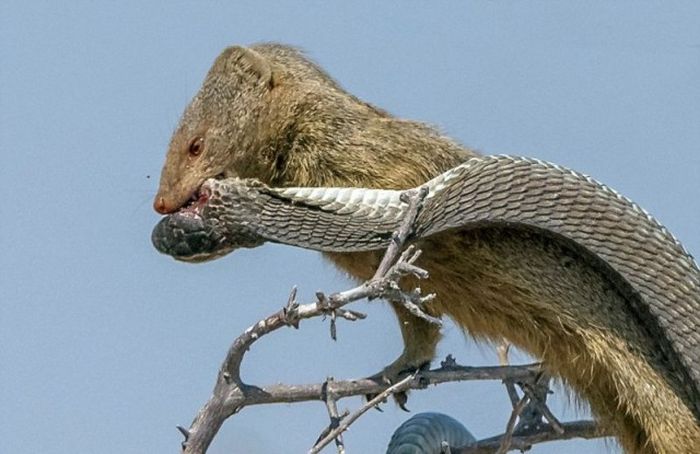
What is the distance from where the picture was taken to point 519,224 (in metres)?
8.26

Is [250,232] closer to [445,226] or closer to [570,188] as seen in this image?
[445,226]

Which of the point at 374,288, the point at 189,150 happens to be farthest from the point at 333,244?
the point at 189,150

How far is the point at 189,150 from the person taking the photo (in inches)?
374

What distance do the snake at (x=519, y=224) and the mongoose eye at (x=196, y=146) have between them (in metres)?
1.08

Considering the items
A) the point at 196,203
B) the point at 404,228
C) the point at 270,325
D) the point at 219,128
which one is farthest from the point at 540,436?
the point at 219,128

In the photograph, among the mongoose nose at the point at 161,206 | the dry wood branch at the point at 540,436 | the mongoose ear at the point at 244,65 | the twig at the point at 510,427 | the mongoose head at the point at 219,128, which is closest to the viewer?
the twig at the point at 510,427

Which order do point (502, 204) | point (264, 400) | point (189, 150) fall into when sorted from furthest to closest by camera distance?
1. point (189, 150)
2. point (502, 204)
3. point (264, 400)

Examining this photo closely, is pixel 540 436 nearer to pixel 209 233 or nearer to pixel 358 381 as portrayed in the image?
pixel 358 381

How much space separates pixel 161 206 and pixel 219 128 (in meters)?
0.72

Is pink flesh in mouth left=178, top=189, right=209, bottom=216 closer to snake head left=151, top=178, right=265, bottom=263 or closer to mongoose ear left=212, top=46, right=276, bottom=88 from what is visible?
snake head left=151, top=178, right=265, bottom=263

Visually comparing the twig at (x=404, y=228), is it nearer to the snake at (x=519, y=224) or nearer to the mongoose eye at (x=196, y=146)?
the snake at (x=519, y=224)

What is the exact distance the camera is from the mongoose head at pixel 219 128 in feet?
30.6

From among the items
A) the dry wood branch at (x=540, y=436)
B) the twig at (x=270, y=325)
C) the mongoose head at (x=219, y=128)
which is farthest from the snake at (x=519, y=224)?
the mongoose head at (x=219, y=128)

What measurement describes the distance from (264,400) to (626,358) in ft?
6.91
